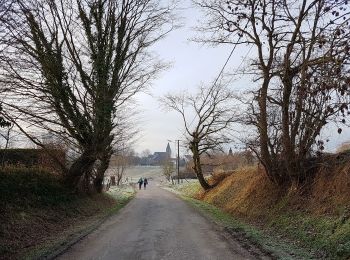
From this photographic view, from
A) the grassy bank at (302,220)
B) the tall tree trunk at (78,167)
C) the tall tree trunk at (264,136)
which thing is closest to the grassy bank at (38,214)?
the tall tree trunk at (78,167)

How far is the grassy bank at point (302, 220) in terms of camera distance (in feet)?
36.8

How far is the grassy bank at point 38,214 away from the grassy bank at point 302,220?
556 cm

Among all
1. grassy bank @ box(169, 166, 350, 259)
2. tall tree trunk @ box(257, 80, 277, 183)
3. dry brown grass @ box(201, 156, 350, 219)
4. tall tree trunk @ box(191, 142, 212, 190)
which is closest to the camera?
grassy bank @ box(169, 166, 350, 259)

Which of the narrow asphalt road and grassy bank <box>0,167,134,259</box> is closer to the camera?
the narrow asphalt road

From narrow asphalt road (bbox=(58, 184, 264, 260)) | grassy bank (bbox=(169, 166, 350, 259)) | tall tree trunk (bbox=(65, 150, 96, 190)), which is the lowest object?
narrow asphalt road (bbox=(58, 184, 264, 260))

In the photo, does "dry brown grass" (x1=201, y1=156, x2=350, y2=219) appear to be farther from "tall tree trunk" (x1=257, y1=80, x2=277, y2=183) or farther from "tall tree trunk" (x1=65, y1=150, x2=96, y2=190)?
"tall tree trunk" (x1=65, y1=150, x2=96, y2=190)

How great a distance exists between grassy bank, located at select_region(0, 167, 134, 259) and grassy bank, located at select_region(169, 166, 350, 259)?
5561 millimetres

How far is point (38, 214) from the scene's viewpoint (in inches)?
665

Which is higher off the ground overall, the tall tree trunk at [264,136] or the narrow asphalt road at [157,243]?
the tall tree trunk at [264,136]

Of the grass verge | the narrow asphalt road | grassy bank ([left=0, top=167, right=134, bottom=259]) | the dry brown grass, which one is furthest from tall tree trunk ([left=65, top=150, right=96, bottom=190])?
the grass verge

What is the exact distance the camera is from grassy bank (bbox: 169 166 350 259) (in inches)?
442

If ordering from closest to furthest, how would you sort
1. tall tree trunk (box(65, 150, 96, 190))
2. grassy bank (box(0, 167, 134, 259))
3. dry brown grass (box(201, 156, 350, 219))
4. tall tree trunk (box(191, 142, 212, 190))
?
grassy bank (box(0, 167, 134, 259)) < dry brown grass (box(201, 156, 350, 219)) < tall tree trunk (box(65, 150, 96, 190)) < tall tree trunk (box(191, 142, 212, 190))

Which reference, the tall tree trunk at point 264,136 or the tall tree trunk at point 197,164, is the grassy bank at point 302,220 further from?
the tall tree trunk at point 197,164

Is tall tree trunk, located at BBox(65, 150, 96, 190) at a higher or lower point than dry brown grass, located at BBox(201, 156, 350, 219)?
higher
